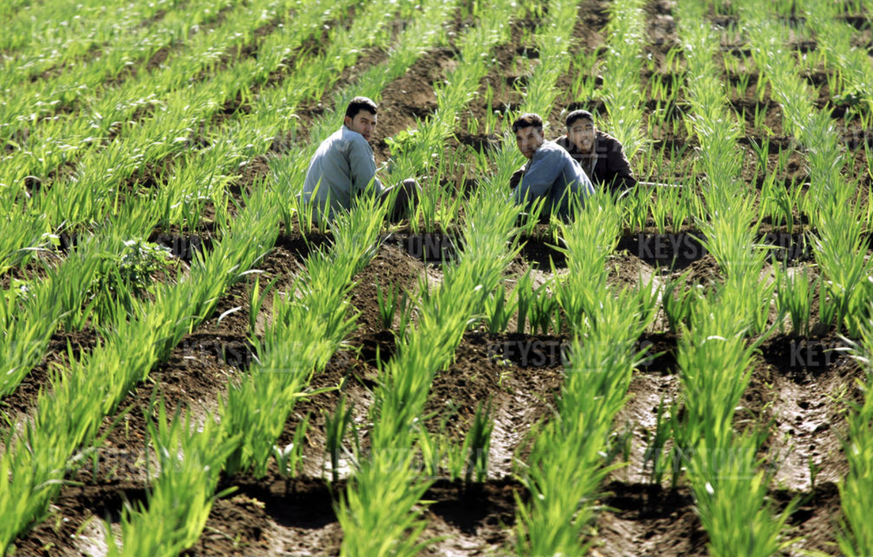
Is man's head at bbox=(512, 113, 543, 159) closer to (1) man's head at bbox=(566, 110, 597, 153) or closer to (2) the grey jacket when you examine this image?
(1) man's head at bbox=(566, 110, 597, 153)

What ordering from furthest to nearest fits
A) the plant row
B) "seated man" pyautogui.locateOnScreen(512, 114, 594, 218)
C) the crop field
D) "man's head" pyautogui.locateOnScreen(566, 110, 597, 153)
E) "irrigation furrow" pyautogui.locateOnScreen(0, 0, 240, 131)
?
"irrigation furrow" pyautogui.locateOnScreen(0, 0, 240, 131) → "man's head" pyautogui.locateOnScreen(566, 110, 597, 153) → "seated man" pyautogui.locateOnScreen(512, 114, 594, 218) → the crop field → the plant row

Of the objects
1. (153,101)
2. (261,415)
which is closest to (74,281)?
(261,415)

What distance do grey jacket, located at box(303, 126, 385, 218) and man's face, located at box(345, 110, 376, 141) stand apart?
0.06 meters

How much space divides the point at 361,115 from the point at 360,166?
30cm

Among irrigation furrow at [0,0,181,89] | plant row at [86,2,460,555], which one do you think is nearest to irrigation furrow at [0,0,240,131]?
irrigation furrow at [0,0,181,89]

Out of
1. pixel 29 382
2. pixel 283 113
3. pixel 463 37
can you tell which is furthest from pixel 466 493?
pixel 463 37

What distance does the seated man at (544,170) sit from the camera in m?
Answer: 5.26

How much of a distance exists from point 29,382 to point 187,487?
1445 mm

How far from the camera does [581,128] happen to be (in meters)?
5.52

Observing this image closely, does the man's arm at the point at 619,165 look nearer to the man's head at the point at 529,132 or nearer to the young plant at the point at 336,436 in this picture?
the man's head at the point at 529,132

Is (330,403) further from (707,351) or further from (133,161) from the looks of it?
(133,161)

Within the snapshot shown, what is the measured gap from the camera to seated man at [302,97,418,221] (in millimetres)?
5375

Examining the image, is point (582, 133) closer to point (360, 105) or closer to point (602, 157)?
point (602, 157)

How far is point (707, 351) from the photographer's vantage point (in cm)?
311
